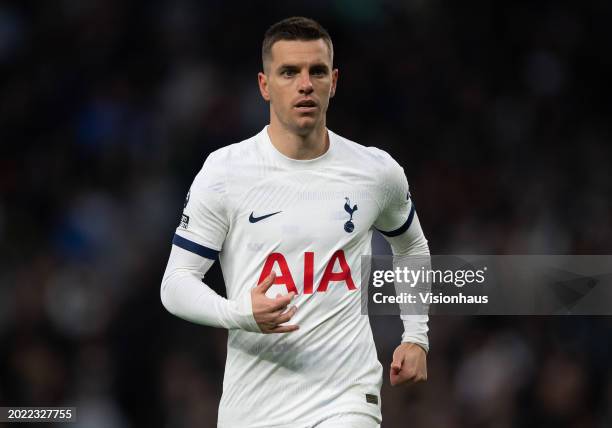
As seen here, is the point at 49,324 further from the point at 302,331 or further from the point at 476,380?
the point at 302,331

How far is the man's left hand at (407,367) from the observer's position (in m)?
5.12

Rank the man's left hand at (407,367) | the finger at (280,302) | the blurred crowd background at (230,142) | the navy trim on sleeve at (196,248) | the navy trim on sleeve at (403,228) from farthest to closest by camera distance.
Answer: the blurred crowd background at (230,142) < the navy trim on sleeve at (403,228) < the man's left hand at (407,367) < the navy trim on sleeve at (196,248) < the finger at (280,302)

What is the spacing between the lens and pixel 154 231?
396 inches

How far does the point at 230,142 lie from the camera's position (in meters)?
10.8

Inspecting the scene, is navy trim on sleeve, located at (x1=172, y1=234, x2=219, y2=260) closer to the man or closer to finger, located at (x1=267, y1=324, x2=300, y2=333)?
the man

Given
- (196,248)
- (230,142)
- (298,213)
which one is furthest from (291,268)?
(230,142)

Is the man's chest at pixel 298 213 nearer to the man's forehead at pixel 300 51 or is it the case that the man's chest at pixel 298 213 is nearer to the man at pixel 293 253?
the man at pixel 293 253

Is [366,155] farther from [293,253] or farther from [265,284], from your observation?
[265,284]

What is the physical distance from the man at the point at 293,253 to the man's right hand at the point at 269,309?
0.33m

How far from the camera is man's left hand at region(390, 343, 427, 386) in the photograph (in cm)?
512

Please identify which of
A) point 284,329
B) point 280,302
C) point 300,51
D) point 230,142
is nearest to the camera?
point 280,302

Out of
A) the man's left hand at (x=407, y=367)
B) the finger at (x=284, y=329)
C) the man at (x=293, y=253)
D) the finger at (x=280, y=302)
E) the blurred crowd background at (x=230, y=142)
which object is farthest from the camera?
the blurred crowd background at (x=230, y=142)

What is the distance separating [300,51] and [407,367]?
5.07 ft

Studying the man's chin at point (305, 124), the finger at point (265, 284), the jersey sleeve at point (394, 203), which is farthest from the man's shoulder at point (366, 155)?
the finger at point (265, 284)
